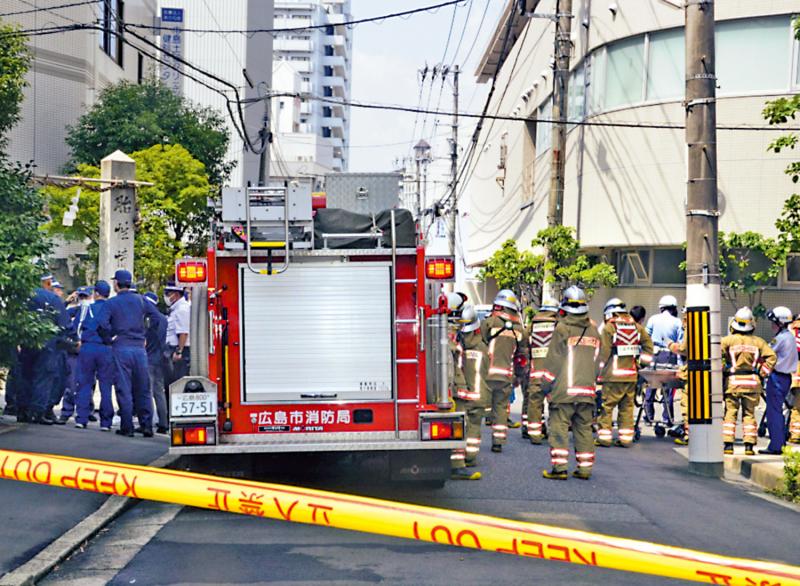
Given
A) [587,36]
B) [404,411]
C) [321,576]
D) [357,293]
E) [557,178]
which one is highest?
[587,36]

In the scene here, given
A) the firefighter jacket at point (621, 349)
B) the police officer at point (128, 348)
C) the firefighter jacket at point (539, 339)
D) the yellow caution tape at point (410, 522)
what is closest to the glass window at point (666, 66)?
the firefighter jacket at point (621, 349)

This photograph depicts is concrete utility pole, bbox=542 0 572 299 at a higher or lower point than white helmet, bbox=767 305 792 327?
higher

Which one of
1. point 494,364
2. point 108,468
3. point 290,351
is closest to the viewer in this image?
point 108,468

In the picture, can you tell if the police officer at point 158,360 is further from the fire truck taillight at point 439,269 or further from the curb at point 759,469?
the curb at point 759,469

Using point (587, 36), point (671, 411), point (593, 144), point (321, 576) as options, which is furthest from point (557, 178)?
point (321, 576)

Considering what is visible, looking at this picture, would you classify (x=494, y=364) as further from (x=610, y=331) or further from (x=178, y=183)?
(x=178, y=183)

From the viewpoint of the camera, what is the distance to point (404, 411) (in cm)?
912

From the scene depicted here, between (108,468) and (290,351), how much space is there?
4940 millimetres

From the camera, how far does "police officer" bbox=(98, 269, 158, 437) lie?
12766mm

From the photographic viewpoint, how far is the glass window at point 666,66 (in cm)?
2303

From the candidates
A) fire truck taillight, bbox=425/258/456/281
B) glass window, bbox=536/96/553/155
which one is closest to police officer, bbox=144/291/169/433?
fire truck taillight, bbox=425/258/456/281

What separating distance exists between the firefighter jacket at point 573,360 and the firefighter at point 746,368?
9.79ft

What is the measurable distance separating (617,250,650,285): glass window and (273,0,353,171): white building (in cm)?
8109

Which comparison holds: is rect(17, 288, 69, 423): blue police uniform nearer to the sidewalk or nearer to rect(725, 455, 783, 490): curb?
the sidewalk
